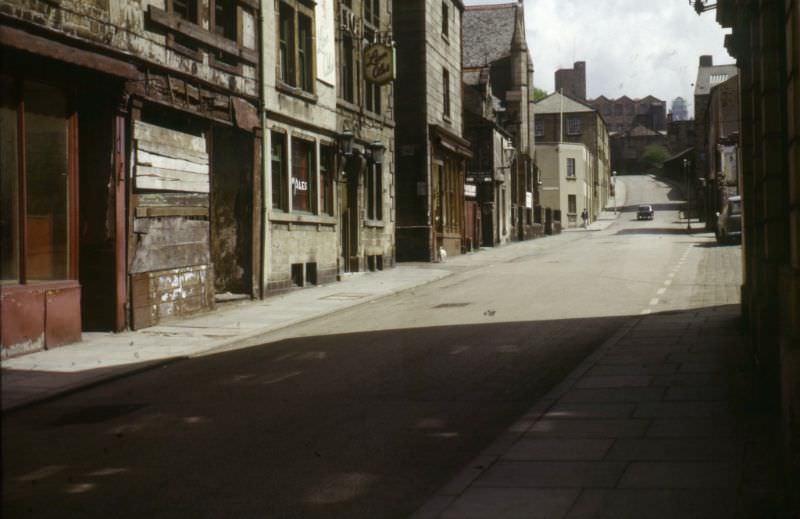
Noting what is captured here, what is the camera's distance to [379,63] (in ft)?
94.8

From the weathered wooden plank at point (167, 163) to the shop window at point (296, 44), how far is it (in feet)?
16.7

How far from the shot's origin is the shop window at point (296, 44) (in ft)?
75.2

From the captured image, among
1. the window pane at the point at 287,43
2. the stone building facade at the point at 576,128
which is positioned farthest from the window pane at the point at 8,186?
the stone building facade at the point at 576,128

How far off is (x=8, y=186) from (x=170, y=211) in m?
4.36

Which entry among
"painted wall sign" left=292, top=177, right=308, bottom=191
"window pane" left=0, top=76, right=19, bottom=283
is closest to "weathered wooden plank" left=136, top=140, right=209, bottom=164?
"window pane" left=0, top=76, right=19, bottom=283

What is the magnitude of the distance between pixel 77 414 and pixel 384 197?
22386mm

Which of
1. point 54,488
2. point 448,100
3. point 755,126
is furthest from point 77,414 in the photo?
point 448,100

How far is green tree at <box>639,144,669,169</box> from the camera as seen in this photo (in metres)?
147

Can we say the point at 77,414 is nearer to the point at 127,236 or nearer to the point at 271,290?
the point at 127,236

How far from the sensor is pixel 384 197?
101ft

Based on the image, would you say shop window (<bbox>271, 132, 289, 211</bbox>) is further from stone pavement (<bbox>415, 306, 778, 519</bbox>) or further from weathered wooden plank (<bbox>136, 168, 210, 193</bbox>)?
stone pavement (<bbox>415, 306, 778, 519</bbox>)

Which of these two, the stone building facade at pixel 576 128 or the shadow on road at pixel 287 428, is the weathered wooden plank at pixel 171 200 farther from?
the stone building facade at pixel 576 128

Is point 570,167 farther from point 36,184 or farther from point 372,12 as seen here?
point 36,184

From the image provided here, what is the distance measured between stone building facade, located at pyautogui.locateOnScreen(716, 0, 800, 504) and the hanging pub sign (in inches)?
678
